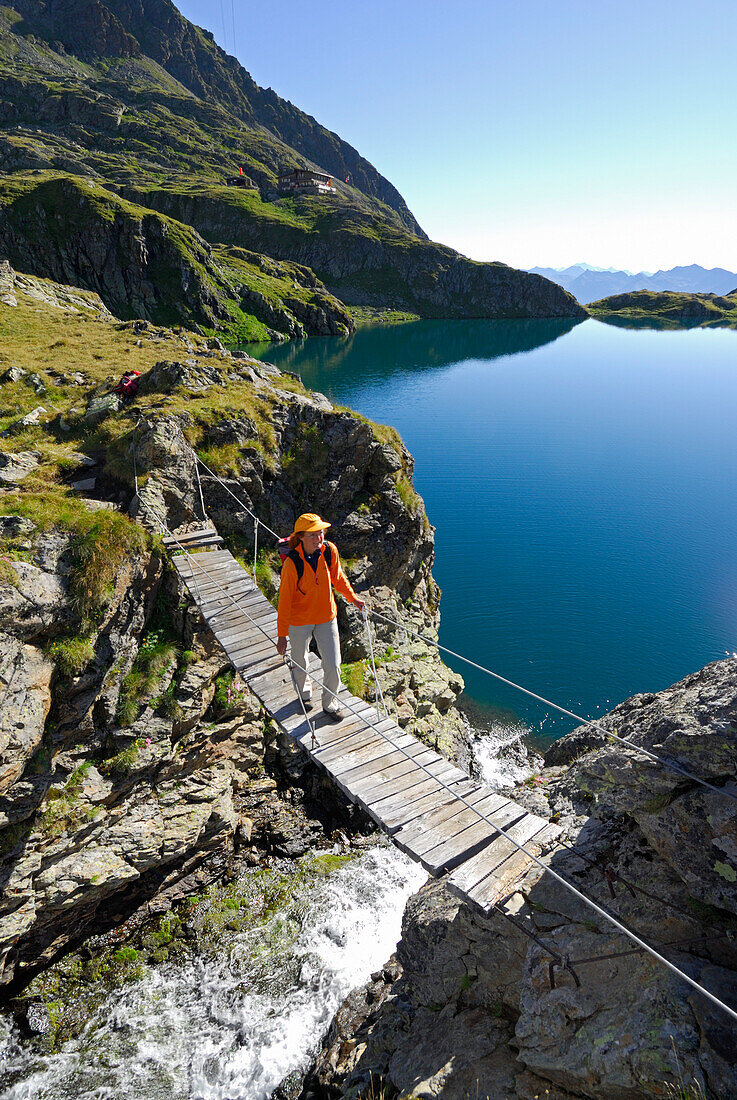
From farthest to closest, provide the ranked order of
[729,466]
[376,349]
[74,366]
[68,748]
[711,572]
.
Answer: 1. [376,349]
2. [729,466]
3. [711,572]
4. [74,366]
5. [68,748]

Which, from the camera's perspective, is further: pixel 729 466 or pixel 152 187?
pixel 152 187

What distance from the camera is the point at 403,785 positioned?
8.19 metres

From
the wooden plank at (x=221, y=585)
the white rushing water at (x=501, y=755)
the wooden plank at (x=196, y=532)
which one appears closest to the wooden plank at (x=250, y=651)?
the wooden plank at (x=221, y=585)

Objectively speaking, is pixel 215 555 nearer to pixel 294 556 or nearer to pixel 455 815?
pixel 294 556

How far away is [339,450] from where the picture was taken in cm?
1934

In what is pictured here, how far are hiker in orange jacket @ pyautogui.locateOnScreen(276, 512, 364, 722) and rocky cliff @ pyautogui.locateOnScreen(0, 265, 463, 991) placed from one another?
4781 mm

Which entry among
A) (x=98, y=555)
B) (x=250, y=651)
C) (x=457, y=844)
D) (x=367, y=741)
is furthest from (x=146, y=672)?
(x=457, y=844)

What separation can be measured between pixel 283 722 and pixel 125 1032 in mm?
6650

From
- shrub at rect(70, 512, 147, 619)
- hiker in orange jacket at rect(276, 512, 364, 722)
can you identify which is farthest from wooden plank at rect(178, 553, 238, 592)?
hiker in orange jacket at rect(276, 512, 364, 722)

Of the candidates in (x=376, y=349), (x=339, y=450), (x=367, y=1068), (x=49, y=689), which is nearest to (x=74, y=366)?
(x=339, y=450)

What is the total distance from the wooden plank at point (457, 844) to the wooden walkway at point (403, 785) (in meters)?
0.01

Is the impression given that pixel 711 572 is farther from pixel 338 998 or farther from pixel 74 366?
pixel 74 366

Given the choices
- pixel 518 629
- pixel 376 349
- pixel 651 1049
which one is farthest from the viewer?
pixel 376 349

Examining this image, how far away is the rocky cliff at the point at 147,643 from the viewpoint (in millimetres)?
9797
